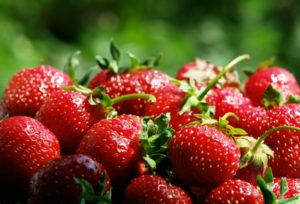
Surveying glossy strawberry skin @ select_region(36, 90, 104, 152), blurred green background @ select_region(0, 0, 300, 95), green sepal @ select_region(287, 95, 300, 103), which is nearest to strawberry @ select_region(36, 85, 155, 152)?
glossy strawberry skin @ select_region(36, 90, 104, 152)

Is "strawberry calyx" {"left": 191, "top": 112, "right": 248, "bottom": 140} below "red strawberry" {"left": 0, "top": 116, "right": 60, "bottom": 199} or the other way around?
the other way around

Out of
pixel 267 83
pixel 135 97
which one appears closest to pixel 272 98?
pixel 267 83

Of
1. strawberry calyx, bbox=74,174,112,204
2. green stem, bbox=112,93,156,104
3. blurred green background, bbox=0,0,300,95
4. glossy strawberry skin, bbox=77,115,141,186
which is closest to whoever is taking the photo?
strawberry calyx, bbox=74,174,112,204

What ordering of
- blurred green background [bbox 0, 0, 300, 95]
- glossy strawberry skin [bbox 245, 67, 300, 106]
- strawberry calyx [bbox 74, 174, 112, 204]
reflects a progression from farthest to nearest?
blurred green background [bbox 0, 0, 300, 95] → glossy strawberry skin [bbox 245, 67, 300, 106] → strawberry calyx [bbox 74, 174, 112, 204]

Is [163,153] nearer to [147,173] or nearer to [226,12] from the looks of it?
[147,173]

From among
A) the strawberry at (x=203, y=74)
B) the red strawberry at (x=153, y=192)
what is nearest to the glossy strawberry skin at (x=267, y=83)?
the strawberry at (x=203, y=74)

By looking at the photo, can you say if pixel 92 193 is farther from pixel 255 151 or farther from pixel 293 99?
pixel 293 99

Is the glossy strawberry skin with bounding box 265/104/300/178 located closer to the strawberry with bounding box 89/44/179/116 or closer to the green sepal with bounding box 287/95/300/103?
the green sepal with bounding box 287/95/300/103

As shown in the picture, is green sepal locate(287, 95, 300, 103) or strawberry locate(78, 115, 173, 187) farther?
green sepal locate(287, 95, 300, 103)
